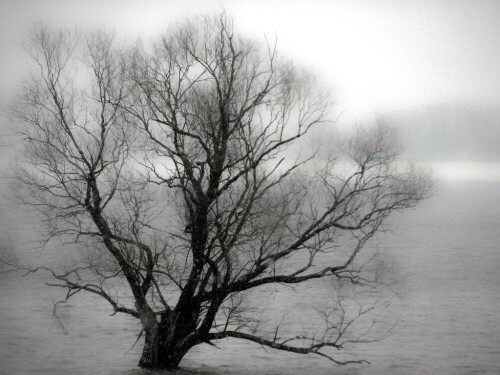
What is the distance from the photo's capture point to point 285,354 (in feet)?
88.8

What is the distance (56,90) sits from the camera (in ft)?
64.1

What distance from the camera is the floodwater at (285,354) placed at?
82.9 ft

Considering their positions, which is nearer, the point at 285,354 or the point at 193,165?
the point at 193,165

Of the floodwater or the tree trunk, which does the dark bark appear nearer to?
the tree trunk

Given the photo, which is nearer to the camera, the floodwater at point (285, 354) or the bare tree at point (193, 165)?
the bare tree at point (193, 165)

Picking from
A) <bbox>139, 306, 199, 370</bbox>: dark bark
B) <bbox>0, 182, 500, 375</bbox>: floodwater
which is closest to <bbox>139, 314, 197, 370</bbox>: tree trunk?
<bbox>139, 306, 199, 370</bbox>: dark bark

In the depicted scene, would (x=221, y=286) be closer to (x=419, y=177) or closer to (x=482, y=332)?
(x=419, y=177)

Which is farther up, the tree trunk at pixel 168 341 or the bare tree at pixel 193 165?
the bare tree at pixel 193 165

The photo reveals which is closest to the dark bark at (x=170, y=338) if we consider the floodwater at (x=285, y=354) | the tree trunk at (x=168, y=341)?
the tree trunk at (x=168, y=341)

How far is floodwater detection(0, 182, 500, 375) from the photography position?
82.9ft

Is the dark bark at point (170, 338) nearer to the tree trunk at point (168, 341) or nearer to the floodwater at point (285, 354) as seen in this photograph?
the tree trunk at point (168, 341)

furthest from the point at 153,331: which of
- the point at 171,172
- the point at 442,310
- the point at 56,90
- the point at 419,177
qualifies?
the point at 442,310

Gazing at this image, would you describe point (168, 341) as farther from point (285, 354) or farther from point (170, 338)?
point (285, 354)

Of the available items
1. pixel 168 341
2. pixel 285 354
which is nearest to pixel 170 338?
pixel 168 341
